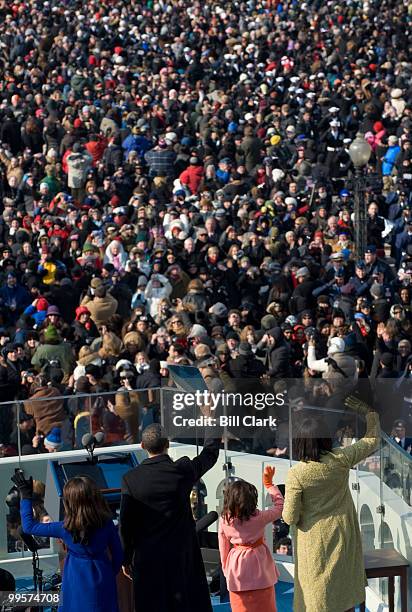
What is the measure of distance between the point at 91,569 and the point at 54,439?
4.77m

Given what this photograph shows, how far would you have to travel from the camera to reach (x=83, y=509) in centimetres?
765

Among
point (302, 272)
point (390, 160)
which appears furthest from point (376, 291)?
point (390, 160)

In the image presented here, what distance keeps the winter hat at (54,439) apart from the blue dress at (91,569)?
4.59 metres

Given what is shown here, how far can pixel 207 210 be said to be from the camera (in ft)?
69.4

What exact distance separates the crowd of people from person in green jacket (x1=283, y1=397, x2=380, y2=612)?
3315 mm

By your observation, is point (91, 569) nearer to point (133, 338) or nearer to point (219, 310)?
point (133, 338)

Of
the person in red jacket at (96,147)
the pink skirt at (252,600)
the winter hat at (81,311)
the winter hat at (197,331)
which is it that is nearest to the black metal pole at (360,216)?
the winter hat at (197,331)

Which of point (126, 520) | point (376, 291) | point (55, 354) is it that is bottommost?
point (126, 520)

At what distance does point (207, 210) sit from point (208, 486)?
9.68 m

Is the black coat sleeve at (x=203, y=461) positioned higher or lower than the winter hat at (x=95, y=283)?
lower

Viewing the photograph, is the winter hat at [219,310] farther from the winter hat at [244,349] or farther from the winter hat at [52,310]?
the winter hat at [244,349]

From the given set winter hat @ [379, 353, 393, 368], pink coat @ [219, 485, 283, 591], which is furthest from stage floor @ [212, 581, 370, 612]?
winter hat @ [379, 353, 393, 368]

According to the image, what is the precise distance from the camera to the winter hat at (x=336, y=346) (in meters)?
14.6
